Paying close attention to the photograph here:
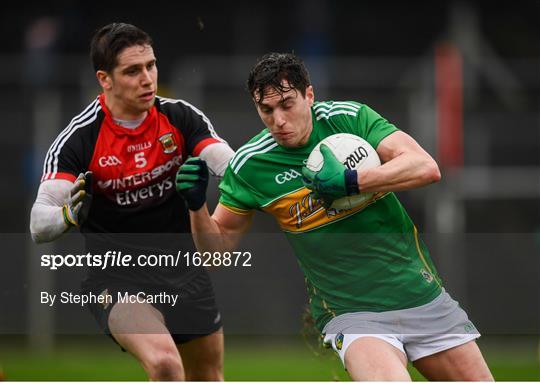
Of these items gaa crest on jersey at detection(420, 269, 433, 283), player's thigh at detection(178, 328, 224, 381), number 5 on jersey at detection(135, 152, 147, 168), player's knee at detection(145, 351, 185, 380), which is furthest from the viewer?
player's thigh at detection(178, 328, 224, 381)

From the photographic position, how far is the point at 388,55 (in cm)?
1703

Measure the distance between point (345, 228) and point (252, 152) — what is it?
0.61 metres

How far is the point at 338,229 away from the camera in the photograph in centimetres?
547

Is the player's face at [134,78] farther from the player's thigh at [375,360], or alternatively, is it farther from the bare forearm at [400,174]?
the player's thigh at [375,360]

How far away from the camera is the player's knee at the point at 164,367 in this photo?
568 centimetres

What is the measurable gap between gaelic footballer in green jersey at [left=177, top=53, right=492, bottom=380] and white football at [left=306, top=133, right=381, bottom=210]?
7cm

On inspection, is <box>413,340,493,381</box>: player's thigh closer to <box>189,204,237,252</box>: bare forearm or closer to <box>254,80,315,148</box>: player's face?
<box>189,204,237,252</box>: bare forearm

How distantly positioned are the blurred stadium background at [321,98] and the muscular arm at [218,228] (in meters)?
0.78

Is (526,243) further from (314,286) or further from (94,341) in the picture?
(314,286)

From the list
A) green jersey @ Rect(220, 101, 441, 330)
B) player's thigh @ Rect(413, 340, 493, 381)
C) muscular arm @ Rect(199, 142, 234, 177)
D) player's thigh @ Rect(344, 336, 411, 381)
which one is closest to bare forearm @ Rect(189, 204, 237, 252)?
green jersey @ Rect(220, 101, 441, 330)

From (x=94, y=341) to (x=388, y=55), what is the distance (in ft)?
24.4

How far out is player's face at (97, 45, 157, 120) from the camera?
19.4 ft

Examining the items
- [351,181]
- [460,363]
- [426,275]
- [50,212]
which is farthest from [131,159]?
[460,363]

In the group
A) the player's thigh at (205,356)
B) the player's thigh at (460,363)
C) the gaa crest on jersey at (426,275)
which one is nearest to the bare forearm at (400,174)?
the gaa crest on jersey at (426,275)
